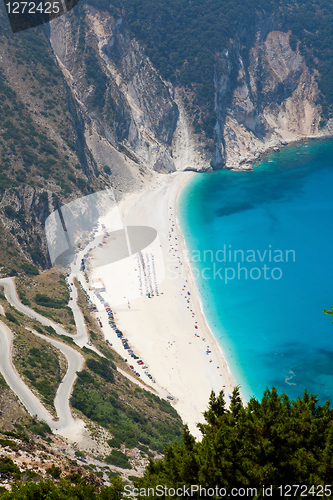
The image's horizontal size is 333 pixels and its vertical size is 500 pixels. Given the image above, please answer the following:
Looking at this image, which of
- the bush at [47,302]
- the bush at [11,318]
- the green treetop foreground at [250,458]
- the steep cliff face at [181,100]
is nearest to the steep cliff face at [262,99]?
the steep cliff face at [181,100]

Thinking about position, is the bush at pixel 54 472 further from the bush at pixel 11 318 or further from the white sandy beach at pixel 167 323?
the white sandy beach at pixel 167 323

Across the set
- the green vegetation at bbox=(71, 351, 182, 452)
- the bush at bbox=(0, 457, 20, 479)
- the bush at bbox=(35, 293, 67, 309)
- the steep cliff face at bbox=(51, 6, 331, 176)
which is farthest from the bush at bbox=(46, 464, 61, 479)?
the steep cliff face at bbox=(51, 6, 331, 176)

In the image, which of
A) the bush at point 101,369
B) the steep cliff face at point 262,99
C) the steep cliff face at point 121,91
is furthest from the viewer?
the steep cliff face at point 262,99

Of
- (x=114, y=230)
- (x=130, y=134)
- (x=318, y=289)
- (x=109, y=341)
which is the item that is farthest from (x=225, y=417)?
(x=130, y=134)

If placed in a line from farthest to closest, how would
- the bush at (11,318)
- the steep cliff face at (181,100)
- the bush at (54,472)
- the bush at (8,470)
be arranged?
the steep cliff face at (181,100) < the bush at (11,318) < the bush at (54,472) < the bush at (8,470)

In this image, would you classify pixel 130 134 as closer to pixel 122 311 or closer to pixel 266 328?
pixel 122 311

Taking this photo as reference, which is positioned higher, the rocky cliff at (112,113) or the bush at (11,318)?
the rocky cliff at (112,113)
